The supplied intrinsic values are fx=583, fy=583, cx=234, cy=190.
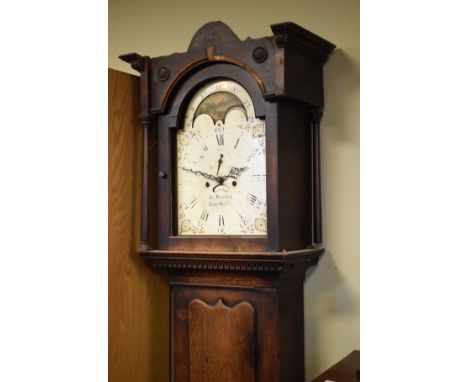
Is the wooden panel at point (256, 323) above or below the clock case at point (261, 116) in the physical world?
below

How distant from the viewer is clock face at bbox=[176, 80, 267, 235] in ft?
7.43

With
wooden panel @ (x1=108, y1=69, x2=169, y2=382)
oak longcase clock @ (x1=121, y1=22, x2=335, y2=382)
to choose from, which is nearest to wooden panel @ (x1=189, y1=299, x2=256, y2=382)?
oak longcase clock @ (x1=121, y1=22, x2=335, y2=382)

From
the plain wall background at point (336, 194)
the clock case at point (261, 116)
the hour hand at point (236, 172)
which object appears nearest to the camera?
the clock case at point (261, 116)

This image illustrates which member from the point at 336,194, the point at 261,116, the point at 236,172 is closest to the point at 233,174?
the point at 236,172

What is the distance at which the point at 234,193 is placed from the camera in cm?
230

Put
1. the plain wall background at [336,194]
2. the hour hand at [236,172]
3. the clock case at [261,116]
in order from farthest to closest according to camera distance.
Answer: the plain wall background at [336,194], the hour hand at [236,172], the clock case at [261,116]

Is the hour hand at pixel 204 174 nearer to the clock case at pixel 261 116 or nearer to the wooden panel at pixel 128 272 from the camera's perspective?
the clock case at pixel 261 116

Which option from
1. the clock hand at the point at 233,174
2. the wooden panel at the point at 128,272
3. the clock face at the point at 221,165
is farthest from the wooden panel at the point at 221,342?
the clock hand at the point at 233,174

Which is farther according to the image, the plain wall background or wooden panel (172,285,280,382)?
the plain wall background

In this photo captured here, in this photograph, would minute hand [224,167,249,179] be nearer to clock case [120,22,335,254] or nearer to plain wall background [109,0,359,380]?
clock case [120,22,335,254]

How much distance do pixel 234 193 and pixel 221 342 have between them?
1.96 feet

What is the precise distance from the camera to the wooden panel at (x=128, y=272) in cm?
234
